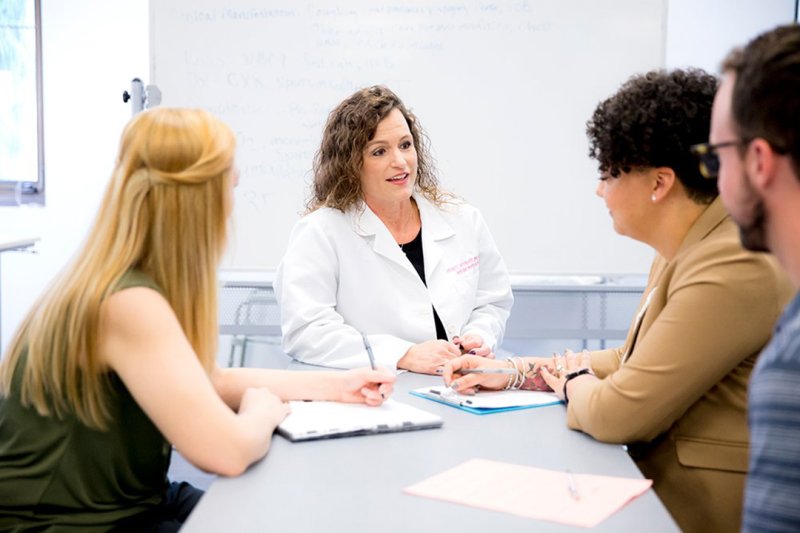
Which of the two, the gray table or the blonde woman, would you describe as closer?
the gray table

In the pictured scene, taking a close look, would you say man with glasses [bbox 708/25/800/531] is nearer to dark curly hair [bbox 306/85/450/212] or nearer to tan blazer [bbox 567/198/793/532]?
tan blazer [bbox 567/198/793/532]

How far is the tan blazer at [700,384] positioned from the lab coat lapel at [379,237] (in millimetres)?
988

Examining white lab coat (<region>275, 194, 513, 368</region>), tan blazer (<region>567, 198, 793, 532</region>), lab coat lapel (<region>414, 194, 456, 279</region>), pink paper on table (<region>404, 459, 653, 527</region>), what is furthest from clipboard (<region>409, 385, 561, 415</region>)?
lab coat lapel (<region>414, 194, 456, 279</region>)

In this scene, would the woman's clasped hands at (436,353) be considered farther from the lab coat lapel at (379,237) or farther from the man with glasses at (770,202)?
the man with glasses at (770,202)

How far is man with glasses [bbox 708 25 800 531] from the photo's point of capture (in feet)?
2.50

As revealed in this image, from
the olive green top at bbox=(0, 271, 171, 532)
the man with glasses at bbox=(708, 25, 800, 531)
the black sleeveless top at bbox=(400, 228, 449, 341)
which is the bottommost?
the olive green top at bbox=(0, 271, 171, 532)

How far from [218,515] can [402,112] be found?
1.65 metres

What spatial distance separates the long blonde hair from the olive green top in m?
0.03

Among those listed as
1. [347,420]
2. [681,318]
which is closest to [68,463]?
[347,420]

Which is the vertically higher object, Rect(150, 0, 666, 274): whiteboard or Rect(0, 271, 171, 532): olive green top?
Rect(150, 0, 666, 274): whiteboard

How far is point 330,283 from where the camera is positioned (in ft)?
7.56

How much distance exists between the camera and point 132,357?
3.90 ft

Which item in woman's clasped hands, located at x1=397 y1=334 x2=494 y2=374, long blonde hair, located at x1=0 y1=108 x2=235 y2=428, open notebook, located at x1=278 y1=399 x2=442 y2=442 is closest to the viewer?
long blonde hair, located at x1=0 y1=108 x2=235 y2=428

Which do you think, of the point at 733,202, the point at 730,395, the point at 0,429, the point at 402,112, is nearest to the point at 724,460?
the point at 730,395
